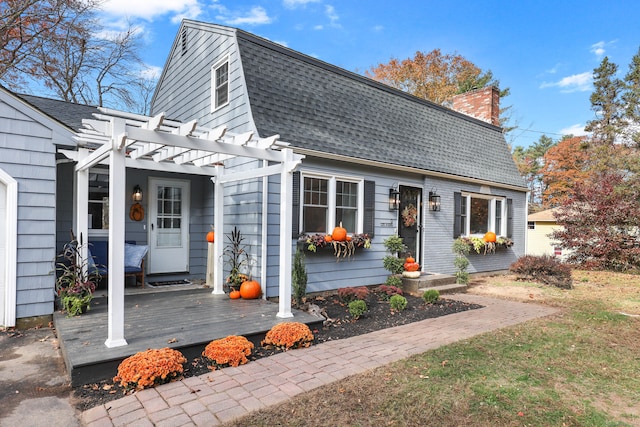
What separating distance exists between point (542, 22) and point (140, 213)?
17.9m

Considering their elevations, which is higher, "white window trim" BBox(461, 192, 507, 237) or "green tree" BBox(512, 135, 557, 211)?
"green tree" BBox(512, 135, 557, 211)

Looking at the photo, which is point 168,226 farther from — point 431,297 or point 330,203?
point 431,297

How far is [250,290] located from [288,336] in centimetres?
193

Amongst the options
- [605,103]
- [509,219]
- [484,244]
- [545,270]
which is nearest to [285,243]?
[484,244]

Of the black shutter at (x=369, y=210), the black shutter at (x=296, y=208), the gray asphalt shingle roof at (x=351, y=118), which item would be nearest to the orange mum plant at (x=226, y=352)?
the black shutter at (x=296, y=208)

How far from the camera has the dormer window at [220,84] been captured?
6.83 m

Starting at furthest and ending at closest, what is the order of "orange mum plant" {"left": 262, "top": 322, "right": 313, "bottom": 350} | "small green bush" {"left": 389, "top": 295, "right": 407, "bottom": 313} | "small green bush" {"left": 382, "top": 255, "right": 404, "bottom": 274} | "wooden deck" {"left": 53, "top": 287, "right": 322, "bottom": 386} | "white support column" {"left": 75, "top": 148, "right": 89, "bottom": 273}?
"small green bush" {"left": 382, "top": 255, "right": 404, "bottom": 274} < "small green bush" {"left": 389, "top": 295, "right": 407, "bottom": 313} < "white support column" {"left": 75, "top": 148, "right": 89, "bottom": 273} < "orange mum plant" {"left": 262, "top": 322, "right": 313, "bottom": 350} < "wooden deck" {"left": 53, "top": 287, "right": 322, "bottom": 386}

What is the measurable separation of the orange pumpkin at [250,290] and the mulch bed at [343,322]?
0.95 metres

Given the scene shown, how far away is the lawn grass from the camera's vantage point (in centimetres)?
259

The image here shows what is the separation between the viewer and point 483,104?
12117 millimetres

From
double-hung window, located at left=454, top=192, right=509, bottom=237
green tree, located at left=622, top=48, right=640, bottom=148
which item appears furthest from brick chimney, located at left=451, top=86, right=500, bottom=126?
green tree, located at left=622, top=48, right=640, bottom=148

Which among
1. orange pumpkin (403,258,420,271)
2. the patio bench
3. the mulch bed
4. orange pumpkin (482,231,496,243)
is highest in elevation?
orange pumpkin (482,231,496,243)

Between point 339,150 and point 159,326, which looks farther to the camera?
point 339,150

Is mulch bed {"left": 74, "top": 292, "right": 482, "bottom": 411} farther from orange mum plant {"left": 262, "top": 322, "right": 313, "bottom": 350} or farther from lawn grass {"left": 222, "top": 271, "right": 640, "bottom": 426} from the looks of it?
lawn grass {"left": 222, "top": 271, "right": 640, "bottom": 426}
